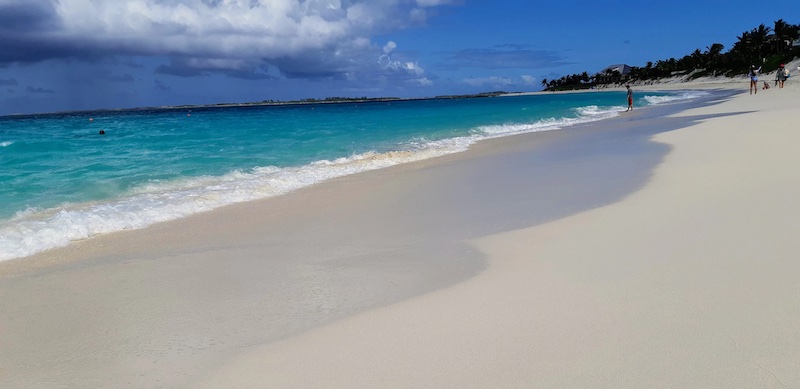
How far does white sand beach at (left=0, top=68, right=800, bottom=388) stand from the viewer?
112 inches

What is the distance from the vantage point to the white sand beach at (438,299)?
284cm

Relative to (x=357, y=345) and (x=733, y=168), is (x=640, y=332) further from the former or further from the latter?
(x=733, y=168)

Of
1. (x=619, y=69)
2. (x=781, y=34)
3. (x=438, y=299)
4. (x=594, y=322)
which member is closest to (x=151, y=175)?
(x=438, y=299)

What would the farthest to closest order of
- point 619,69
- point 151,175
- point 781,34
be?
point 619,69
point 781,34
point 151,175

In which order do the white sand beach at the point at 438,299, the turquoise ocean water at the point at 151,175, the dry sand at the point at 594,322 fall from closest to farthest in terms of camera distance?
the dry sand at the point at 594,322
the white sand beach at the point at 438,299
the turquoise ocean water at the point at 151,175

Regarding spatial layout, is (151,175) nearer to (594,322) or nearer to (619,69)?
(594,322)

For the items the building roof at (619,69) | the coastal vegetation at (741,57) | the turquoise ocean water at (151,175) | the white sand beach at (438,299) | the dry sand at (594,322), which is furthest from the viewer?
the building roof at (619,69)

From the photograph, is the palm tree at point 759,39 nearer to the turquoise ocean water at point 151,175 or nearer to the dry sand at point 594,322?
the turquoise ocean water at point 151,175

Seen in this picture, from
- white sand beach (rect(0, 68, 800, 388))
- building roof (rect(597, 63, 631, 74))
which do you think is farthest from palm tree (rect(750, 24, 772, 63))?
white sand beach (rect(0, 68, 800, 388))

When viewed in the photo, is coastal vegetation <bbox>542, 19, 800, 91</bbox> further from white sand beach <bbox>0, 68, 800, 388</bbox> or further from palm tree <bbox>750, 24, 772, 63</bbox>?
white sand beach <bbox>0, 68, 800, 388</bbox>

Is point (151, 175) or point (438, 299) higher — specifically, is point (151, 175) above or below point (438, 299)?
above

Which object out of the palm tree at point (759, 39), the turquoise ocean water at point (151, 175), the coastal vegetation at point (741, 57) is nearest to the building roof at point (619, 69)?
the coastal vegetation at point (741, 57)

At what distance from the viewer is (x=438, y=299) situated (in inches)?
150

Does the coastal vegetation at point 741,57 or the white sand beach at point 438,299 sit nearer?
the white sand beach at point 438,299
